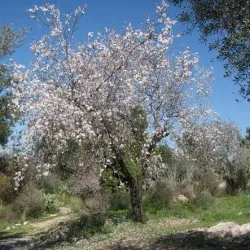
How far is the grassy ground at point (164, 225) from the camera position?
→ 47.8 ft

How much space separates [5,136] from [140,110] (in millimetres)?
7978

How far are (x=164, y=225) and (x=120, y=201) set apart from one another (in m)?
9.32

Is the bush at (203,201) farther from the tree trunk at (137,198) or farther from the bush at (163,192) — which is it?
the tree trunk at (137,198)

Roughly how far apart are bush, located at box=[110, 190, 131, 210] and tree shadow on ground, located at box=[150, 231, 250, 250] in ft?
38.7

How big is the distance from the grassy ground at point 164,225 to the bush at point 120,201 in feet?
8.78

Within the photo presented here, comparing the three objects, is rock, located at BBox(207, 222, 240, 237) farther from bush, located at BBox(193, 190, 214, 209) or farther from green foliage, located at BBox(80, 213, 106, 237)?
bush, located at BBox(193, 190, 214, 209)

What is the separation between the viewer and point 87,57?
631 inches

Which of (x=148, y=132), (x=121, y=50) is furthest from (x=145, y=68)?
(x=148, y=132)

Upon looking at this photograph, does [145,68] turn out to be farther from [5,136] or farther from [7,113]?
[5,136]

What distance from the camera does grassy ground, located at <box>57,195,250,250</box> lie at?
14.6 metres

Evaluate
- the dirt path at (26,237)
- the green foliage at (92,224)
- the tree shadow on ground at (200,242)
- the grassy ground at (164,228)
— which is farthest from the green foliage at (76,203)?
the tree shadow on ground at (200,242)

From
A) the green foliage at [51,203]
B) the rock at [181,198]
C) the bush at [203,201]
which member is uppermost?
the green foliage at [51,203]

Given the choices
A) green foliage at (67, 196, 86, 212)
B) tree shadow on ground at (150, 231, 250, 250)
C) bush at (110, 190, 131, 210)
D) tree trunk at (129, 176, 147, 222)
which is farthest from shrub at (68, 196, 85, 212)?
tree shadow on ground at (150, 231, 250, 250)

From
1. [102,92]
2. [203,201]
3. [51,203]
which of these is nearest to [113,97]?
[102,92]
